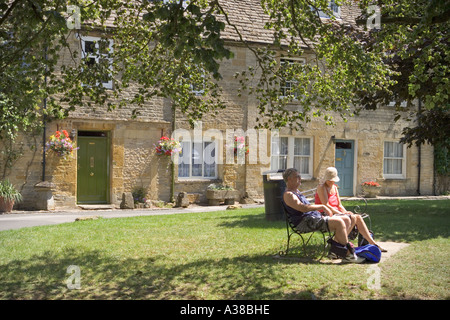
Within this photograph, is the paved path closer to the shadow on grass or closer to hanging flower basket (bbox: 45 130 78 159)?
hanging flower basket (bbox: 45 130 78 159)

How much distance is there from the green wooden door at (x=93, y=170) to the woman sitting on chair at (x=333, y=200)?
11.1 metres

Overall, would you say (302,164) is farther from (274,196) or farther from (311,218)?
(311,218)

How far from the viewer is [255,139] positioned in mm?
19281

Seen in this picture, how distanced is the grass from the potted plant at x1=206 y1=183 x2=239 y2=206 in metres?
6.79

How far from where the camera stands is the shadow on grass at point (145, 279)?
5.81 meters

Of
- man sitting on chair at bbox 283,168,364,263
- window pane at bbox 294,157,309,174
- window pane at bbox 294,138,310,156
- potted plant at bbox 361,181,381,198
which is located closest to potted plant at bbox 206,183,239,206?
window pane at bbox 294,157,309,174

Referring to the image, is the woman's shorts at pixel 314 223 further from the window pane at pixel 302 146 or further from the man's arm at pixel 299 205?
the window pane at pixel 302 146

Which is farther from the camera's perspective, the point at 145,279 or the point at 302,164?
the point at 302,164

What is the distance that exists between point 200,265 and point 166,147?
34.9 ft

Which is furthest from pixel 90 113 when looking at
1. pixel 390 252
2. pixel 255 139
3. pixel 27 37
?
pixel 390 252

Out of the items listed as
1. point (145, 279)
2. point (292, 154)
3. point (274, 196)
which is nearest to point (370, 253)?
point (145, 279)

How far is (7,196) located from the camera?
14.9 metres

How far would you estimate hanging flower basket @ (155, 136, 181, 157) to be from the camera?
17.5 m
